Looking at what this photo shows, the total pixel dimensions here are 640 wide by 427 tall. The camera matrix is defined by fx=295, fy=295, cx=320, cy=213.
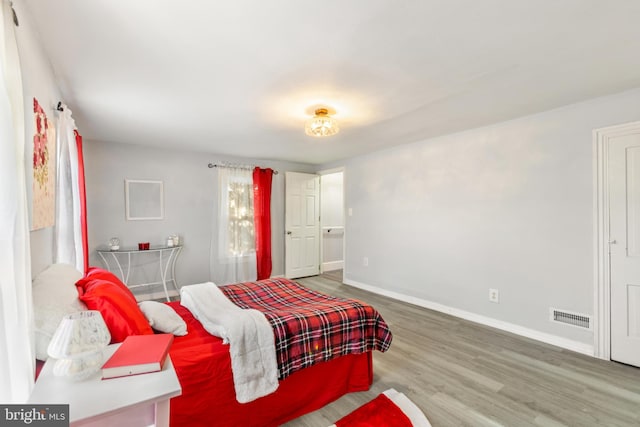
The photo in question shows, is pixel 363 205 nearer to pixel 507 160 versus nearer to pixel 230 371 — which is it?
pixel 507 160

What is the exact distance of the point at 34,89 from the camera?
64.5 inches

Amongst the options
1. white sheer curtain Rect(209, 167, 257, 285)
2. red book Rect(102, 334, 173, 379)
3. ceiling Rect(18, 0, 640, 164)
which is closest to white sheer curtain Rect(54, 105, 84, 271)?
ceiling Rect(18, 0, 640, 164)

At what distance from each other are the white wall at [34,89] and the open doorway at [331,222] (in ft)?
15.1

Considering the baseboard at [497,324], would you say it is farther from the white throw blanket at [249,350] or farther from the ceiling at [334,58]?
the white throw blanket at [249,350]

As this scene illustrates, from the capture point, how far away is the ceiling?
4.82 feet

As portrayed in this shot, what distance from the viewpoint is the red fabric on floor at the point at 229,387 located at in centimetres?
155

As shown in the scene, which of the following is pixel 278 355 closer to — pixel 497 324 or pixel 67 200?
pixel 67 200

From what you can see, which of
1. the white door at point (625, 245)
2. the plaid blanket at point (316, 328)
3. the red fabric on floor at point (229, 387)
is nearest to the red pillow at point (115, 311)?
the red fabric on floor at point (229, 387)

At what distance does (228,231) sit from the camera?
488cm

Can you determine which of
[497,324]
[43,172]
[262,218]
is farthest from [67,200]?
[497,324]

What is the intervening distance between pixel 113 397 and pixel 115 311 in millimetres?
784

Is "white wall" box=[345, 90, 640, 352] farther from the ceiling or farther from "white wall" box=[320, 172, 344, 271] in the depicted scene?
"white wall" box=[320, 172, 344, 271]

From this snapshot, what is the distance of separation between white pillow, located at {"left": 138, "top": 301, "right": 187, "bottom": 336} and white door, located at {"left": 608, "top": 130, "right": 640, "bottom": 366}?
344cm

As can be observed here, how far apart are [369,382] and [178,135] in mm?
3463
